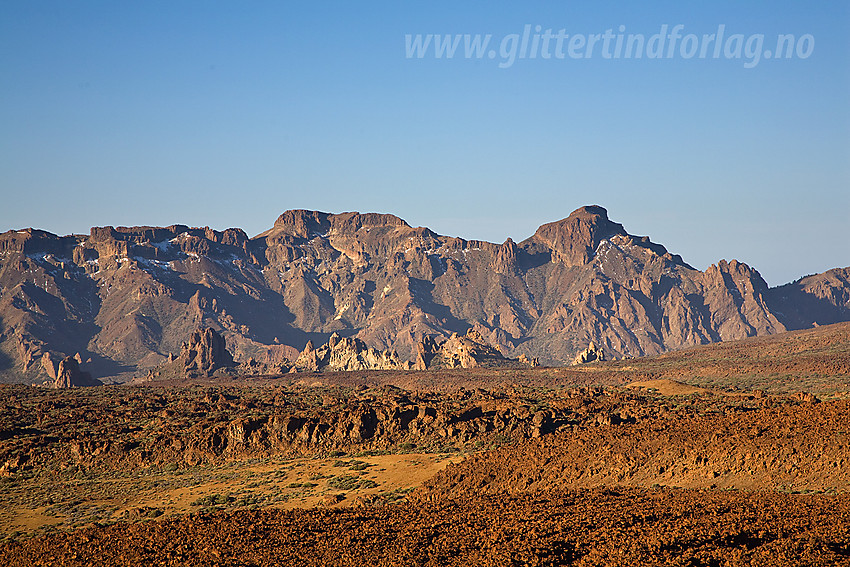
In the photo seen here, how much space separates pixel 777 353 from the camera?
13138cm

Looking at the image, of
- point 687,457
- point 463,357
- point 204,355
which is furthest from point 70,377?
point 687,457

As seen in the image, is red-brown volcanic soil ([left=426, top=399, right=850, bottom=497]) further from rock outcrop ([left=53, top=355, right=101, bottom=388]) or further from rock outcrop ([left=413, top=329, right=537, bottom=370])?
rock outcrop ([left=53, top=355, right=101, bottom=388])

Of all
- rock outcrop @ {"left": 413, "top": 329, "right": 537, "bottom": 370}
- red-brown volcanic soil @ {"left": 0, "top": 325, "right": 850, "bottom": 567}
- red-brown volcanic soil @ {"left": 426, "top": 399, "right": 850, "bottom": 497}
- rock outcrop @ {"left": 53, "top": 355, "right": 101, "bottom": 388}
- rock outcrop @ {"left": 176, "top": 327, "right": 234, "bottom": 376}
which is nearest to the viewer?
red-brown volcanic soil @ {"left": 0, "top": 325, "right": 850, "bottom": 567}

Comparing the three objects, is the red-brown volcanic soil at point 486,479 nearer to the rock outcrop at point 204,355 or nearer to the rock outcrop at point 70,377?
the rock outcrop at point 70,377

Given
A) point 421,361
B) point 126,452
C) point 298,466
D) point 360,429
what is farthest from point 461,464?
point 421,361

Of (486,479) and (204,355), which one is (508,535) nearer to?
(486,479)

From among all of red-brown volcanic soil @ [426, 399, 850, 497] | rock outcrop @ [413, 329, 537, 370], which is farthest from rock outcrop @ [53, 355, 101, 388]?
red-brown volcanic soil @ [426, 399, 850, 497]

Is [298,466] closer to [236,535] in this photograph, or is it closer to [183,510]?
[183,510]

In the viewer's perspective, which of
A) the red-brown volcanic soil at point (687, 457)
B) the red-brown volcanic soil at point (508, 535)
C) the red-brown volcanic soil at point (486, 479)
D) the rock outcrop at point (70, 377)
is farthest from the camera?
the rock outcrop at point (70, 377)

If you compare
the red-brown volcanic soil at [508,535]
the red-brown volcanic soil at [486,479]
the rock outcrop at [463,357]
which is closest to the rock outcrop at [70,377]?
the rock outcrop at [463,357]

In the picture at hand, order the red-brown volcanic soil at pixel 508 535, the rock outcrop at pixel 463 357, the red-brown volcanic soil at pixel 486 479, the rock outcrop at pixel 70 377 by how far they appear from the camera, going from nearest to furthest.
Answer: the red-brown volcanic soil at pixel 508 535 → the red-brown volcanic soil at pixel 486 479 → the rock outcrop at pixel 463 357 → the rock outcrop at pixel 70 377

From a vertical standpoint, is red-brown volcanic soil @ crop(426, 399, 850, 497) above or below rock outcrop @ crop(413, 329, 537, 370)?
below

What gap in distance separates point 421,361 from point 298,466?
130871mm

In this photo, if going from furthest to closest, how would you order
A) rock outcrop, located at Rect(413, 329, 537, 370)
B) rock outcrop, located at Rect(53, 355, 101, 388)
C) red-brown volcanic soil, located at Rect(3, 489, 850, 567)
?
1. rock outcrop, located at Rect(53, 355, 101, 388)
2. rock outcrop, located at Rect(413, 329, 537, 370)
3. red-brown volcanic soil, located at Rect(3, 489, 850, 567)
